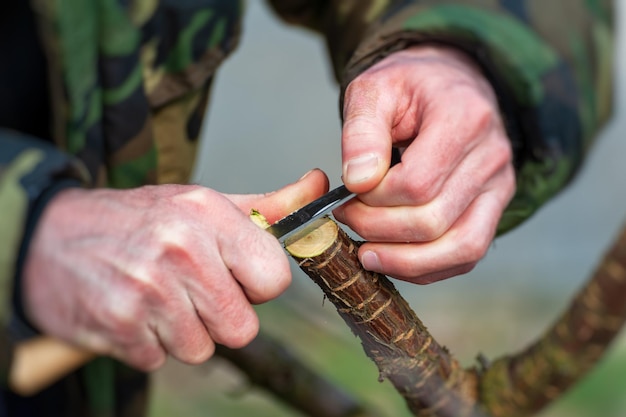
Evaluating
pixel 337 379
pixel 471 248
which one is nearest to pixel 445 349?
pixel 471 248

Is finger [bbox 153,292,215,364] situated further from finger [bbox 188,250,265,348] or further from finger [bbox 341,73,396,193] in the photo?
finger [bbox 341,73,396,193]

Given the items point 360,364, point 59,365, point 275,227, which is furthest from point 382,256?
point 360,364

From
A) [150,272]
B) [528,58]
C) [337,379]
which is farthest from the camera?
[337,379]

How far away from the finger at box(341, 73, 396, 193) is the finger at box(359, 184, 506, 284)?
0.05 metres

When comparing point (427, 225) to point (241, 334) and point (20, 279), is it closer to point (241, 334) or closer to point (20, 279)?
point (241, 334)

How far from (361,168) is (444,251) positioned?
0.30 feet

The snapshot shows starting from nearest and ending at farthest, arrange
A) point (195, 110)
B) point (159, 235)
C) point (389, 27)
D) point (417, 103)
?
point (159, 235) → point (417, 103) → point (389, 27) → point (195, 110)

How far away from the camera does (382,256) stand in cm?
51

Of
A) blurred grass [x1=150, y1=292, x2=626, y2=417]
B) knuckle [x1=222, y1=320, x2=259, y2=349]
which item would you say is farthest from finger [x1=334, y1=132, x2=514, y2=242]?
blurred grass [x1=150, y1=292, x2=626, y2=417]

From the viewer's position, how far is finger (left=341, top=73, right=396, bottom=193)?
0.50m

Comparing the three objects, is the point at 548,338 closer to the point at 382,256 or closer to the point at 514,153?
the point at 514,153

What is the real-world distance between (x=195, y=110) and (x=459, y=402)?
1.30ft

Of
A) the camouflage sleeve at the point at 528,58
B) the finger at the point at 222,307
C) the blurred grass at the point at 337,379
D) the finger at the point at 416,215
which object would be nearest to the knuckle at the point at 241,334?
the finger at the point at 222,307

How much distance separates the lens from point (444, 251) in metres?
0.54
